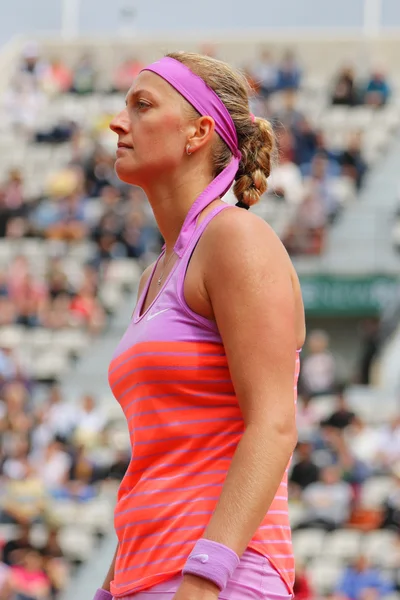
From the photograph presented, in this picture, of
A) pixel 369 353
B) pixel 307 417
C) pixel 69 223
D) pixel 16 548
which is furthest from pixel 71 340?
pixel 16 548

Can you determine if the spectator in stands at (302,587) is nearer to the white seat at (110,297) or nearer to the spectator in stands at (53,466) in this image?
the spectator in stands at (53,466)

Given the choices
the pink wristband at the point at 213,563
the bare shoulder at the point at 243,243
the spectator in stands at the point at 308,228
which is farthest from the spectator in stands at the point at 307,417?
the pink wristband at the point at 213,563

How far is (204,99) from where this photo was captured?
3006 mm

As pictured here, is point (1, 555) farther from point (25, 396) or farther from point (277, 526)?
point (277, 526)

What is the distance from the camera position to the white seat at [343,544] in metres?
11.9

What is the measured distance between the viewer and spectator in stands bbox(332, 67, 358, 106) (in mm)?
21188

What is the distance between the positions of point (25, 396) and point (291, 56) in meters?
9.19

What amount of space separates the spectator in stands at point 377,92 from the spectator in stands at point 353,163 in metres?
1.72

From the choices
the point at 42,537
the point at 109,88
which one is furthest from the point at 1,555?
the point at 109,88

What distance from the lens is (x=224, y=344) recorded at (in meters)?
2.77

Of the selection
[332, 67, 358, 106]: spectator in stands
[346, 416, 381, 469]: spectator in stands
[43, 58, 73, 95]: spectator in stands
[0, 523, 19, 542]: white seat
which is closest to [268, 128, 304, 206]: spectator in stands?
[332, 67, 358, 106]: spectator in stands

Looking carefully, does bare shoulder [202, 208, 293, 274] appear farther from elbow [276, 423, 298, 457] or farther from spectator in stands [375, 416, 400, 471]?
spectator in stands [375, 416, 400, 471]

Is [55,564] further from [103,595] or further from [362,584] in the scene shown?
[103,595]

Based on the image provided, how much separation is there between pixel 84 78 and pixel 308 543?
13.0 meters
